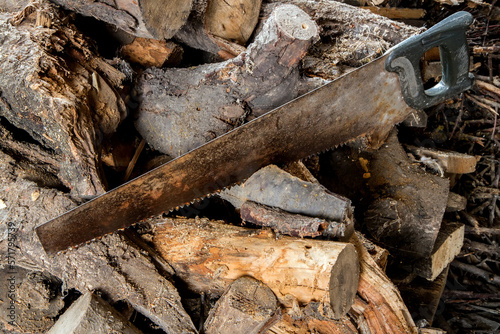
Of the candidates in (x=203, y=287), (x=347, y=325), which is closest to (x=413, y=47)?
(x=347, y=325)

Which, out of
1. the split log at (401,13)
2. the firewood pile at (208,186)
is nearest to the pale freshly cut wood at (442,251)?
the firewood pile at (208,186)

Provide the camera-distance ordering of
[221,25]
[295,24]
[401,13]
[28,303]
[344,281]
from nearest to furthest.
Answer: [344,281], [295,24], [28,303], [221,25], [401,13]

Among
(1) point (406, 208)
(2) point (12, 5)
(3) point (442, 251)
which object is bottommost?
(3) point (442, 251)

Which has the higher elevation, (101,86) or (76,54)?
(76,54)

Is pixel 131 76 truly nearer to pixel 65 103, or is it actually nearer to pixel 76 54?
pixel 76 54

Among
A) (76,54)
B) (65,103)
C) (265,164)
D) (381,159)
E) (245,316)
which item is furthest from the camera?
(381,159)

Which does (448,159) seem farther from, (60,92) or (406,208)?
(60,92)

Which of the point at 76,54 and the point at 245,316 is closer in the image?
the point at 245,316

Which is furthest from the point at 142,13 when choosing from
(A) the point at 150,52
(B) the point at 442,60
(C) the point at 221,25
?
(B) the point at 442,60
